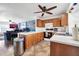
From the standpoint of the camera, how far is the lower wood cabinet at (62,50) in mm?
1292

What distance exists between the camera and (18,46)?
1.58 meters

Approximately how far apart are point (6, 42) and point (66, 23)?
0.99 metres

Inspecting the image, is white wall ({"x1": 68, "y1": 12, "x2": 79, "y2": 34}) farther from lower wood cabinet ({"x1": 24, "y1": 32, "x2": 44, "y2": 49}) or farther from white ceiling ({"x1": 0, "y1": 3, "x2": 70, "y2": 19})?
Answer: lower wood cabinet ({"x1": 24, "y1": 32, "x2": 44, "y2": 49})

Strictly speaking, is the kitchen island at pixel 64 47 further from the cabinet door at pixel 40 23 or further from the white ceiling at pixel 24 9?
the white ceiling at pixel 24 9

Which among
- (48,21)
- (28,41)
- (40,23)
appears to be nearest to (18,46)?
(28,41)

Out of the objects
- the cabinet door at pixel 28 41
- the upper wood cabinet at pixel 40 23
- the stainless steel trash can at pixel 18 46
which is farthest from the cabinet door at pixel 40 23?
the stainless steel trash can at pixel 18 46

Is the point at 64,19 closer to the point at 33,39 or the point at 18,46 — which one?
the point at 33,39

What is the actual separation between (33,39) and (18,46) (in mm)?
282

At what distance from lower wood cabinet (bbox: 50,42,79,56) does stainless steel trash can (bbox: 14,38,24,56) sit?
A: 0.49m

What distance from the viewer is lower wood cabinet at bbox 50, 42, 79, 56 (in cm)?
129

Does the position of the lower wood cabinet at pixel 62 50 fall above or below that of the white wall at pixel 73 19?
below

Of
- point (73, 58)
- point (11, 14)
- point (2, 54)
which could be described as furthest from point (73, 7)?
point (2, 54)

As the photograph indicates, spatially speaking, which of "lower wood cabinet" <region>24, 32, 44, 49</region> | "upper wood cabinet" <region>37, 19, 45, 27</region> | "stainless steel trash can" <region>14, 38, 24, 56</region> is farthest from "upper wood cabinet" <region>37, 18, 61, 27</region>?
"stainless steel trash can" <region>14, 38, 24, 56</region>

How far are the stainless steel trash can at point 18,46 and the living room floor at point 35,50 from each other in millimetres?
64
